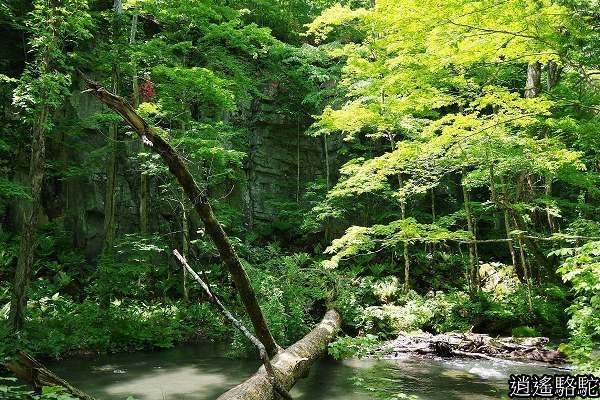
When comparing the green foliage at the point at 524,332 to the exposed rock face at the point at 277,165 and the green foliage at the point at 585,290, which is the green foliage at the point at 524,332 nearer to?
the green foliage at the point at 585,290

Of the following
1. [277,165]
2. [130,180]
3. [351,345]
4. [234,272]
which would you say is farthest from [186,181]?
[277,165]

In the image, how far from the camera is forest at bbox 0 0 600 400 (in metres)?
5.02

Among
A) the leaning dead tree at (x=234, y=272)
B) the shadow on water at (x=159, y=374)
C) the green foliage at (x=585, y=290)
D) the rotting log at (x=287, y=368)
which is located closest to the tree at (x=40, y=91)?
the shadow on water at (x=159, y=374)

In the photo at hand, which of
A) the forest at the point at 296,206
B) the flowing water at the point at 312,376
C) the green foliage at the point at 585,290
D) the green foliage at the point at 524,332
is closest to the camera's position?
the green foliage at the point at 585,290

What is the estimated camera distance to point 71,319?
1066 cm

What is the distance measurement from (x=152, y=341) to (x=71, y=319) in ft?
6.56

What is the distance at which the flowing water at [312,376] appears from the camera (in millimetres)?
7039

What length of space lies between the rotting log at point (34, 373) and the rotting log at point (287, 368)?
4.74ft

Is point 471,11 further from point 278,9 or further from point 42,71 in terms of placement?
point 278,9

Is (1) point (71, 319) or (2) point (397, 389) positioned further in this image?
(1) point (71, 319)

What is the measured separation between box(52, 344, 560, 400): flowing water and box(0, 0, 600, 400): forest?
0.08m

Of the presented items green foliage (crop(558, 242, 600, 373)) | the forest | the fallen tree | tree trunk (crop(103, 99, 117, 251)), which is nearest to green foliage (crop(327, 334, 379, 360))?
the forest

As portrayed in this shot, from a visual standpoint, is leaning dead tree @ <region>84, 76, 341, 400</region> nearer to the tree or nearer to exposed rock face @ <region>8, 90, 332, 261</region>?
the tree

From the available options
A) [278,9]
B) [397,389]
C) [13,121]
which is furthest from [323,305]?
[278,9]
